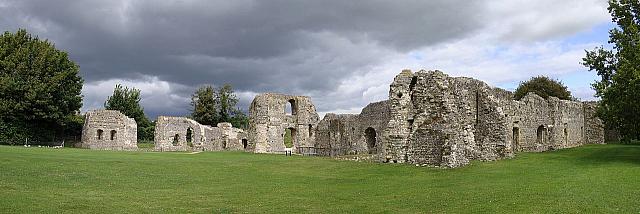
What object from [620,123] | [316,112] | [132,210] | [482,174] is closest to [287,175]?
[482,174]

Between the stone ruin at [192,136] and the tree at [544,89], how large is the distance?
32201 mm

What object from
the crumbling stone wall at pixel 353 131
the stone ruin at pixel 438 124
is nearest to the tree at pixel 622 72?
the stone ruin at pixel 438 124

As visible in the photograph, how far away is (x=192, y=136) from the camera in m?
48.5

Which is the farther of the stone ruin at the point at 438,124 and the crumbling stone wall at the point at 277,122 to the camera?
the crumbling stone wall at the point at 277,122

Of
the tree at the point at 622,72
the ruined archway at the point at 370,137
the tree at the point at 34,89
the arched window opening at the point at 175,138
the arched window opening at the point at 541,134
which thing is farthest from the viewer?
the arched window opening at the point at 175,138

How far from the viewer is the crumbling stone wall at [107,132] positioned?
4597cm

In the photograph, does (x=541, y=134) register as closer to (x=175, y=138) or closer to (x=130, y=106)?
(x=175, y=138)

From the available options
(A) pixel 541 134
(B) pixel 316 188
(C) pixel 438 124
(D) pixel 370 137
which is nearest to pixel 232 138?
(D) pixel 370 137

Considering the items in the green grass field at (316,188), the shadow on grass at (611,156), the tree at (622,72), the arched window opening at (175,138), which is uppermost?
the tree at (622,72)

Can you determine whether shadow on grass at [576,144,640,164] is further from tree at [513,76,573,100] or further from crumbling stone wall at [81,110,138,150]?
crumbling stone wall at [81,110,138,150]

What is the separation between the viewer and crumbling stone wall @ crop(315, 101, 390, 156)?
38.9 m

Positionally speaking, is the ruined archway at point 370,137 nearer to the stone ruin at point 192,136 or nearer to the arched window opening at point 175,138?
the stone ruin at point 192,136

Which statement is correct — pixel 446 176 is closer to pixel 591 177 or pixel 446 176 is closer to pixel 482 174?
pixel 482 174

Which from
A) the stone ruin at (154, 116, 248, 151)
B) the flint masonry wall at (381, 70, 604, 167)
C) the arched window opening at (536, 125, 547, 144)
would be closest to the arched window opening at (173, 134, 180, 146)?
the stone ruin at (154, 116, 248, 151)
